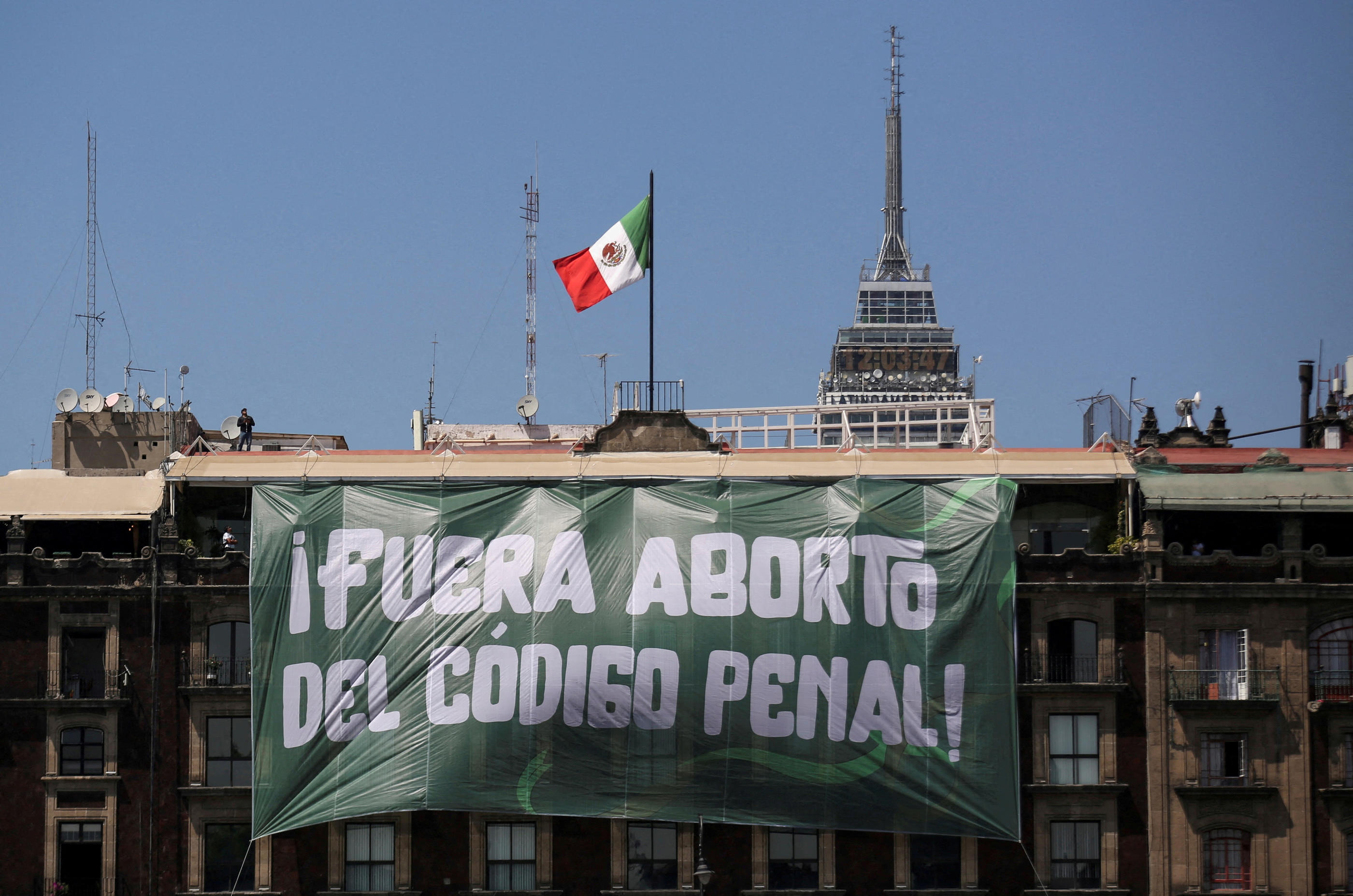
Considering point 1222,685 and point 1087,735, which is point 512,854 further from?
point 1222,685

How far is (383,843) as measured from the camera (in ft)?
234

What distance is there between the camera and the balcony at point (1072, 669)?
71312 millimetres

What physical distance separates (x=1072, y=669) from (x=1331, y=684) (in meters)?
9.74

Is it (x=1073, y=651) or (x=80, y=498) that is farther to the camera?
(x=80, y=498)

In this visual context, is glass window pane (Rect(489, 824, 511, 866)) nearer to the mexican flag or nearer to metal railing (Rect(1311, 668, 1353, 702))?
the mexican flag

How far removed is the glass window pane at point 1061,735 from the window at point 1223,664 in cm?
512

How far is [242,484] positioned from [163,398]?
19038 mm

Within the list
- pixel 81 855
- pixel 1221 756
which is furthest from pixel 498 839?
pixel 1221 756

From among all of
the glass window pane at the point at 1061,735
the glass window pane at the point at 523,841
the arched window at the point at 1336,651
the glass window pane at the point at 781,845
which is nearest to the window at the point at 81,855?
the glass window pane at the point at 523,841

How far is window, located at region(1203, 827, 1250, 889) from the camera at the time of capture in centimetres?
7044

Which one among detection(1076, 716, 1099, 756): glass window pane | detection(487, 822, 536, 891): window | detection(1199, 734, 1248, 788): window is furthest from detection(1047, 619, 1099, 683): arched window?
detection(487, 822, 536, 891): window

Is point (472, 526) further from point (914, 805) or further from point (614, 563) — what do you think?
point (914, 805)

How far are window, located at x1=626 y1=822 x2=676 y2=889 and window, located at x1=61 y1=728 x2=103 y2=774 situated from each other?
789 inches

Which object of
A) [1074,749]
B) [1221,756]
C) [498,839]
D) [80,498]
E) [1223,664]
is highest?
[80,498]
